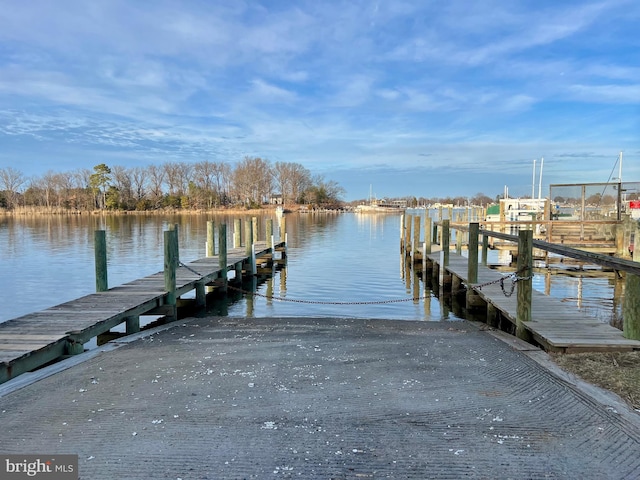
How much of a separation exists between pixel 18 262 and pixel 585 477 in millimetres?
25400

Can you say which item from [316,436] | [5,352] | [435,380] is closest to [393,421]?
[316,436]

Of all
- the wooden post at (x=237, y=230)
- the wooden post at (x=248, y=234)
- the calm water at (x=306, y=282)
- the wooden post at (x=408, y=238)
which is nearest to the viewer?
the calm water at (x=306, y=282)

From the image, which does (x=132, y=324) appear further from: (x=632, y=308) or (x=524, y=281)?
(x=632, y=308)

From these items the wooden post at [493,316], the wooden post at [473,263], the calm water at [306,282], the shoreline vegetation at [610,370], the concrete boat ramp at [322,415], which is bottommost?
the calm water at [306,282]

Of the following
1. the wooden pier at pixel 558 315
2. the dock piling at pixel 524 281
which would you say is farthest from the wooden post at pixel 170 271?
the dock piling at pixel 524 281

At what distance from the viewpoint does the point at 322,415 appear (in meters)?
4.36

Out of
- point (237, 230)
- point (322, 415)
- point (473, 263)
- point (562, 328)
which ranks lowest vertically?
→ point (322, 415)

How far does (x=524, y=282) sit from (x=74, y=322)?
7.25 meters

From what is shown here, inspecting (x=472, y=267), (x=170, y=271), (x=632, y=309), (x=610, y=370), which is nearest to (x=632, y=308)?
(x=632, y=309)

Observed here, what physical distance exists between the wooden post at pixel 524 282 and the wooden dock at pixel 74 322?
267 inches

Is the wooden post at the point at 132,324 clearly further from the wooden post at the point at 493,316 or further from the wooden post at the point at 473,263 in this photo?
the wooden post at the point at 473,263

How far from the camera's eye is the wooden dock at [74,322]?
6086 mm

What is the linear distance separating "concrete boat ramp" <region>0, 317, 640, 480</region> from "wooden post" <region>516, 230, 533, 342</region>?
26.1 inches

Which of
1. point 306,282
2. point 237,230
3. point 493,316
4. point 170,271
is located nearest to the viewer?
point 493,316
